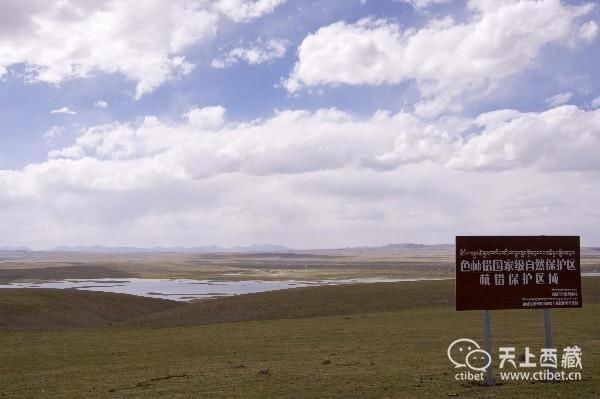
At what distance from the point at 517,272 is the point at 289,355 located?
10985mm

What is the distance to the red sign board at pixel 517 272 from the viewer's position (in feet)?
52.2

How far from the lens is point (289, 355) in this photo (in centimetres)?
2411

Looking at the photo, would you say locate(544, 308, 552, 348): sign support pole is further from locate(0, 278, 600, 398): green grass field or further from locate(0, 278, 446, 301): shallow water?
locate(0, 278, 446, 301): shallow water

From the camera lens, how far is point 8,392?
17781mm

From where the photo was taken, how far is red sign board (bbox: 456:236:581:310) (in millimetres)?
15906

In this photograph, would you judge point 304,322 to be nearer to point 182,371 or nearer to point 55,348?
point 55,348

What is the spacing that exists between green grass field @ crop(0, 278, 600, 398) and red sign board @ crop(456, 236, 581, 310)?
220 centimetres

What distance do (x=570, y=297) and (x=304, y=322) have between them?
23828 mm

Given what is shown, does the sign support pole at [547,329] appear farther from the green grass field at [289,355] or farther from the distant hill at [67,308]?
the distant hill at [67,308]

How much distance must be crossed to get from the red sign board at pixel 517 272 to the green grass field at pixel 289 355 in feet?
7.23

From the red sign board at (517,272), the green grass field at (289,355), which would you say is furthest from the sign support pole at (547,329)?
the green grass field at (289,355)

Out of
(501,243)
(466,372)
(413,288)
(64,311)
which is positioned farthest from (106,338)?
(413,288)

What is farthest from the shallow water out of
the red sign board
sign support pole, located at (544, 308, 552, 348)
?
the red sign board

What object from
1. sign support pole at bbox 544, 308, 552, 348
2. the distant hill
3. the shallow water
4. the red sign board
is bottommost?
the shallow water
